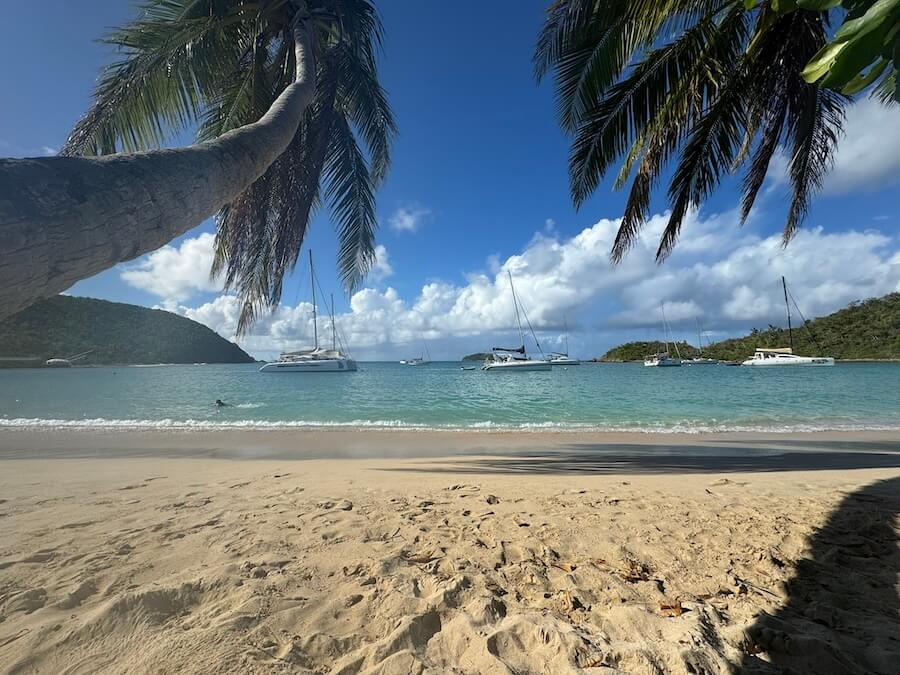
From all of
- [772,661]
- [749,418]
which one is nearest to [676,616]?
[772,661]

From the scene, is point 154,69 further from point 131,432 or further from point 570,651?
point 131,432

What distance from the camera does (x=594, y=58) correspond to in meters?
5.86

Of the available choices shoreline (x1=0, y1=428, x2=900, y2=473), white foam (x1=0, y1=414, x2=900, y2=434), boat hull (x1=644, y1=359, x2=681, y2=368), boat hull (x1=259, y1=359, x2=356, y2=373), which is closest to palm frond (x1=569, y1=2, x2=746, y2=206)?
shoreline (x1=0, y1=428, x2=900, y2=473)

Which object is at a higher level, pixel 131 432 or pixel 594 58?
pixel 594 58

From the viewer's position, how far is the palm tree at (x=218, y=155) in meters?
1.73

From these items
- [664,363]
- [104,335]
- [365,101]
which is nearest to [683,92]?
[365,101]

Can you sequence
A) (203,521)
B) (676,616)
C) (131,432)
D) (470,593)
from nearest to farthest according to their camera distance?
(676,616)
(470,593)
(203,521)
(131,432)

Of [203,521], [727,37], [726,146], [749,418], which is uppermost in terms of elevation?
[727,37]

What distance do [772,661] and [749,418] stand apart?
14746 millimetres

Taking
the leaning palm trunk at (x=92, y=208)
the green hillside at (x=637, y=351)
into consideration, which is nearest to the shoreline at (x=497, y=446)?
the leaning palm trunk at (x=92, y=208)

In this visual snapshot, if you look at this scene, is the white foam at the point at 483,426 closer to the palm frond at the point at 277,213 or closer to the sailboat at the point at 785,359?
the palm frond at the point at 277,213

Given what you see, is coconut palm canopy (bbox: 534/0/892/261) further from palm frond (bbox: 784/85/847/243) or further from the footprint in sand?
the footprint in sand

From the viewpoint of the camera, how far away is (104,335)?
66.6 meters

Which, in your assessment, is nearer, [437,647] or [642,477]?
[437,647]
